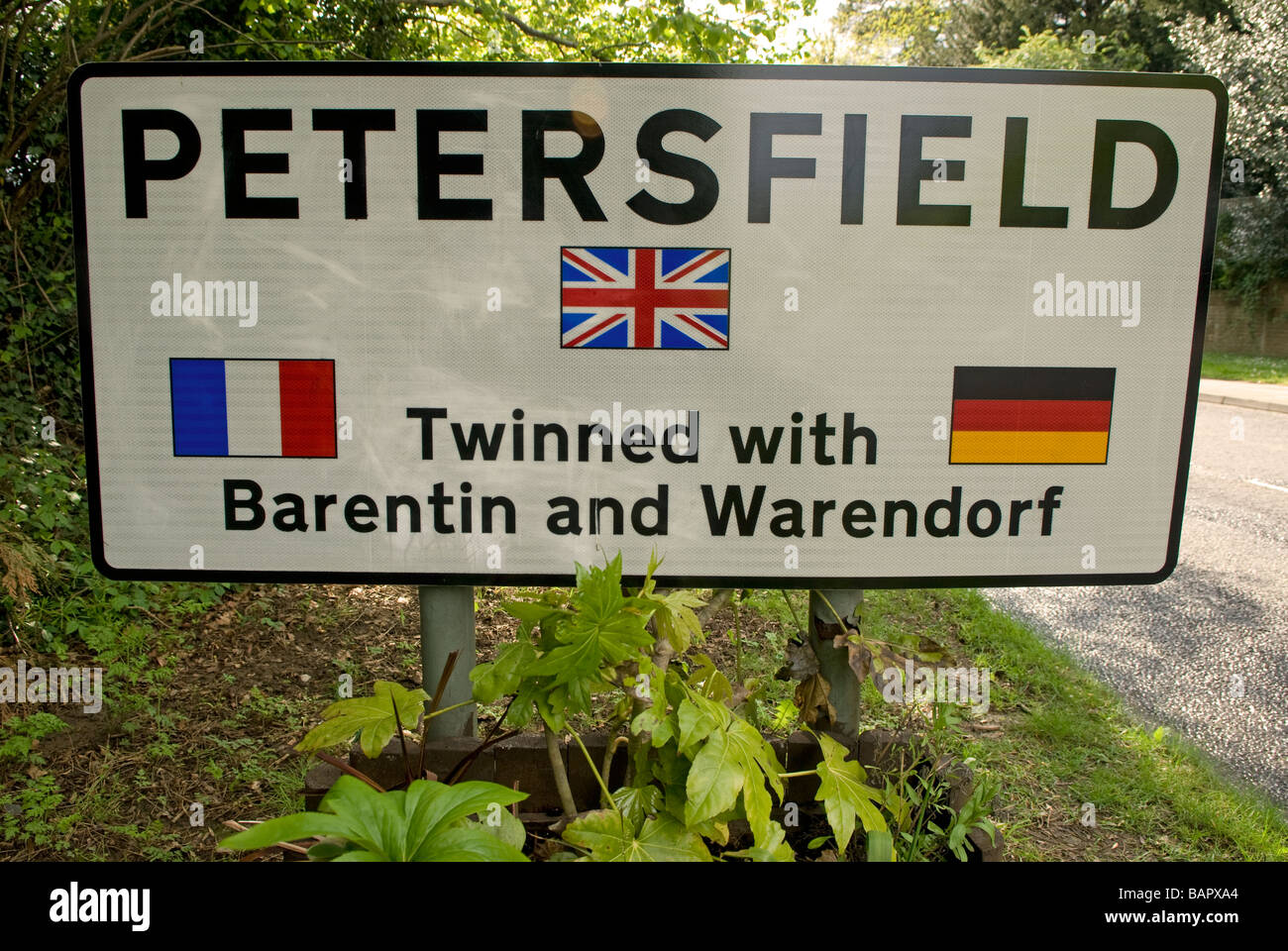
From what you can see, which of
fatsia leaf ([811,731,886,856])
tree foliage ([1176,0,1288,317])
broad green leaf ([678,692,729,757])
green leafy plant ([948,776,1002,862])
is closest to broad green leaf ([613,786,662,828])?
broad green leaf ([678,692,729,757])

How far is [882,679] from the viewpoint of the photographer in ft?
5.70

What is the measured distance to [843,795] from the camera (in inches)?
60.8

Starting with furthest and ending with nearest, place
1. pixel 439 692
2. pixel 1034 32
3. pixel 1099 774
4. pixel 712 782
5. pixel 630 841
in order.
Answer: pixel 1034 32, pixel 1099 774, pixel 439 692, pixel 630 841, pixel 712 782

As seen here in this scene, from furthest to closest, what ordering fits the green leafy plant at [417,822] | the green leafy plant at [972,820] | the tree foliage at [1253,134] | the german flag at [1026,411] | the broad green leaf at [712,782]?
the tree foliage at [1253,134] → the green leafy plant at [972,820] → the german flag at [1026,411] → the broad green leaf at [712,782] → the green leafy plant at [417,822]

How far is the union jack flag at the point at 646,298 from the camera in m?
1.55

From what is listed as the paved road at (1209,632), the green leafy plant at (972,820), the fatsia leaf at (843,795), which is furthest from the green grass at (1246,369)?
the fatsia leaf at (843,795)

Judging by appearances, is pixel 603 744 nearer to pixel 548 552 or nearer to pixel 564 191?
pixel 548 552

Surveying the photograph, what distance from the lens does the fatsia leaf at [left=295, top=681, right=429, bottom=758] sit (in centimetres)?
149

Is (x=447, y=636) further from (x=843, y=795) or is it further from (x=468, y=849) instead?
(x=843, y=795)

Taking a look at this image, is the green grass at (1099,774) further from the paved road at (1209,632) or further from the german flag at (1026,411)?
the german flag at (1026,411)

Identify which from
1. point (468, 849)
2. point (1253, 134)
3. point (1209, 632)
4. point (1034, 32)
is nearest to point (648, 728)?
point (468, 849)

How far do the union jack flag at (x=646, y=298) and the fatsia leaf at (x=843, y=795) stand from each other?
811 mm

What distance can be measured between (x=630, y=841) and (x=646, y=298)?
96cm

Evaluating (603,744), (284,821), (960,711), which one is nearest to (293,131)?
(284,821)
